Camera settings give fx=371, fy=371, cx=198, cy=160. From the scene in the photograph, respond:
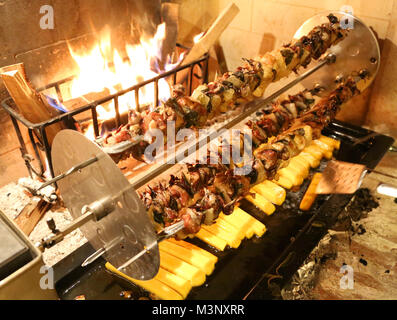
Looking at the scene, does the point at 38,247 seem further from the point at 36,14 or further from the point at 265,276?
the point at 36,14

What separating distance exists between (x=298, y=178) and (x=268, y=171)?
2.31 feet

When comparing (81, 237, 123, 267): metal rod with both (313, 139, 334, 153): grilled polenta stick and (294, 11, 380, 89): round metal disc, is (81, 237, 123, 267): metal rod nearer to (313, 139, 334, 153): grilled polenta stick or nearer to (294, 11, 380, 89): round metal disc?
(313, 139, 334, 153): grilled polenta stick

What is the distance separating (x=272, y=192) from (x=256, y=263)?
0.76 m

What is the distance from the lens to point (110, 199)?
205 centimetres

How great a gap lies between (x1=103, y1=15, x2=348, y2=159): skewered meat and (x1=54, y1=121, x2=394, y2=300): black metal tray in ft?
2.68

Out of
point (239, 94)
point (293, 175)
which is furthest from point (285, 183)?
point (239, 94)

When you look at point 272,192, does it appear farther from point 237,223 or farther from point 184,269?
point 184,269

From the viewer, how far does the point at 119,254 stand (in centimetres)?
233

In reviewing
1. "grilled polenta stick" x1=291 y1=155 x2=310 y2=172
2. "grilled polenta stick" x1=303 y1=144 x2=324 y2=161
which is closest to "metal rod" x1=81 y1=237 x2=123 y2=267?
"grilled polenta stick" x1=291 y1=155 x2=310 y2=172

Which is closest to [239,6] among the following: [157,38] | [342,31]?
[157,38]

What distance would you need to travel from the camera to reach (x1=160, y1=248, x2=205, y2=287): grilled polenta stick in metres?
2.70

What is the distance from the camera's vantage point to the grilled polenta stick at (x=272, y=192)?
11.4 ft

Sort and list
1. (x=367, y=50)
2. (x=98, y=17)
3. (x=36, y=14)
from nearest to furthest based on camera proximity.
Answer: (x=367, y=50), (x=36, y=14), (x=98, y=17)

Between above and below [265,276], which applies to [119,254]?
above
